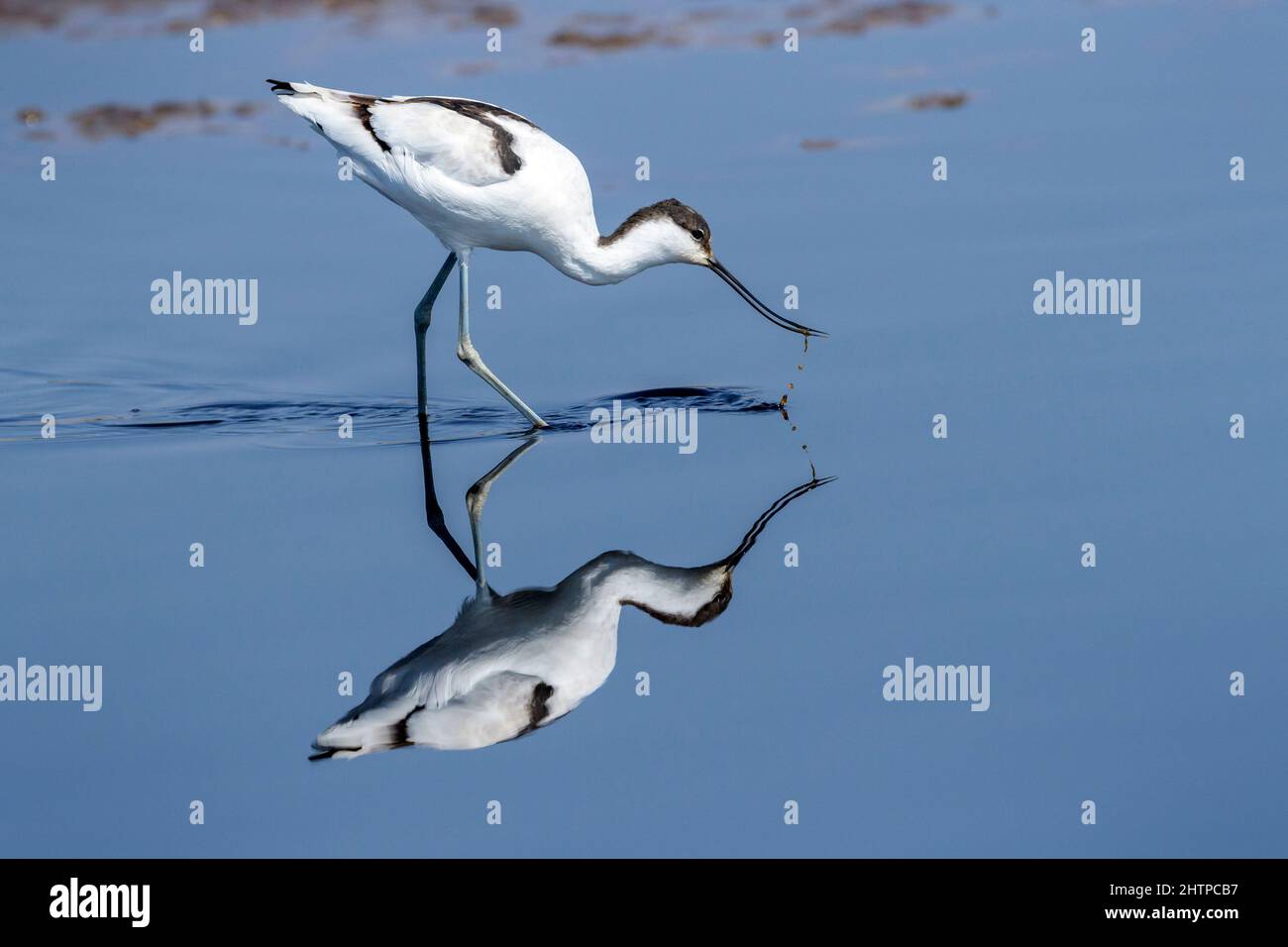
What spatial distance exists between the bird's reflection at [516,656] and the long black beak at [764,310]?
191 centimetres

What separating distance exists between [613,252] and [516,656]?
281 cm

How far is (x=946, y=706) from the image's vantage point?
586cm

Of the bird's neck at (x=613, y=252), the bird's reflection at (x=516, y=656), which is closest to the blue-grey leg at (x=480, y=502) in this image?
the bird's reflection at (x=516, y=656)

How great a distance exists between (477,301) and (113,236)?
2405 millimetres

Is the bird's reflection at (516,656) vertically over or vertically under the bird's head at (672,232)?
under

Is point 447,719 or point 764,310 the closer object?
point 447,719

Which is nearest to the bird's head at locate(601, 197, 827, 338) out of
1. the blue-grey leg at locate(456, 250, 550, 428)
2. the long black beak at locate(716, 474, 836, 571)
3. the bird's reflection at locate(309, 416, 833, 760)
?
the blue-grey leg at locate(456, 250, 550, 428)

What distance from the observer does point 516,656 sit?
6.28 metres

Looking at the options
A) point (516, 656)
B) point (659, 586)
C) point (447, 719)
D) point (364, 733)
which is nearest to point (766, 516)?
point (659, 586)

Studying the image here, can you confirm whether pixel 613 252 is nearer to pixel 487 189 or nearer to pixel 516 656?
pixel 487 189

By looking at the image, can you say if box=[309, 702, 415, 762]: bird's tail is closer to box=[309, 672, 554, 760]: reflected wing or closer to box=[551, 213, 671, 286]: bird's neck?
box=[309, 672, 554, 760]: reflected wing

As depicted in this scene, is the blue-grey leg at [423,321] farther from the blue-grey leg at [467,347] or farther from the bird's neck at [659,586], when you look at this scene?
the bird's neck at [659,586]

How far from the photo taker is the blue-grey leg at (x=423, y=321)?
8.84 metres

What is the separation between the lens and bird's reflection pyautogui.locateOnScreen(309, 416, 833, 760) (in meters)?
5.88
